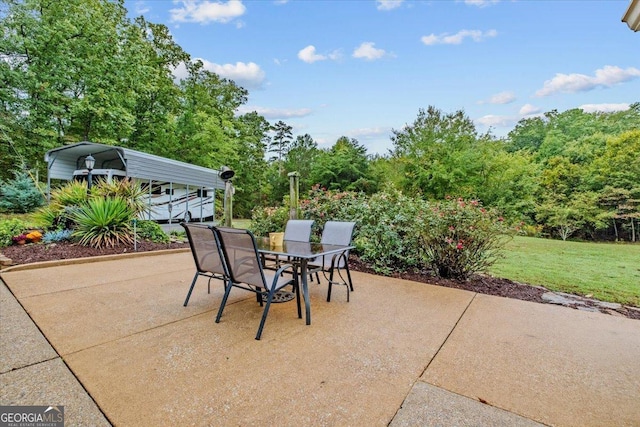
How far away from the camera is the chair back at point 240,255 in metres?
2.43

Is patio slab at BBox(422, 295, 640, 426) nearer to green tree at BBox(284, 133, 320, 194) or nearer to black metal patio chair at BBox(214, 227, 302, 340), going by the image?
black metal patio chair at BBox(214, 227, 302, 340)

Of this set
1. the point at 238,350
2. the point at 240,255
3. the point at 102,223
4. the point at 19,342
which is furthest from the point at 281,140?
the point at 238,350

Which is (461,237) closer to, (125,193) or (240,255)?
(240,255)

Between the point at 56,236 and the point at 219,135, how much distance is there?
10732 mm

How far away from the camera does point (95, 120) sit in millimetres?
12031

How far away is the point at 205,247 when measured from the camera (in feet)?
9.57

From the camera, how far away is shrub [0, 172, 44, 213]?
1030cm

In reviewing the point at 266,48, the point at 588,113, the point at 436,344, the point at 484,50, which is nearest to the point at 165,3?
the point at 266,48

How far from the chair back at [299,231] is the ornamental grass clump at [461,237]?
1736 mm

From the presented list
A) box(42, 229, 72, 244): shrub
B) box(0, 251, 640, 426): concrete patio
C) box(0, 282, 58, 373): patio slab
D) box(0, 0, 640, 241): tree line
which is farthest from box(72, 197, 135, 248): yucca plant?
box(0, 0, 640, 241): tree line

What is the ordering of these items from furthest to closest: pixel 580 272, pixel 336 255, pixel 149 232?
pixel 149 232 → pixel 580 272 → pixel 336 255

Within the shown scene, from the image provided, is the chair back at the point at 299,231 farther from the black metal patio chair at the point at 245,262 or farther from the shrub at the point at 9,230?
the shrub at the point at 9,230

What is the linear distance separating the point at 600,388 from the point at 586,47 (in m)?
8.45

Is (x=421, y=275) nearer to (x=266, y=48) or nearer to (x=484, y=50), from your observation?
(x=484, y=50)
